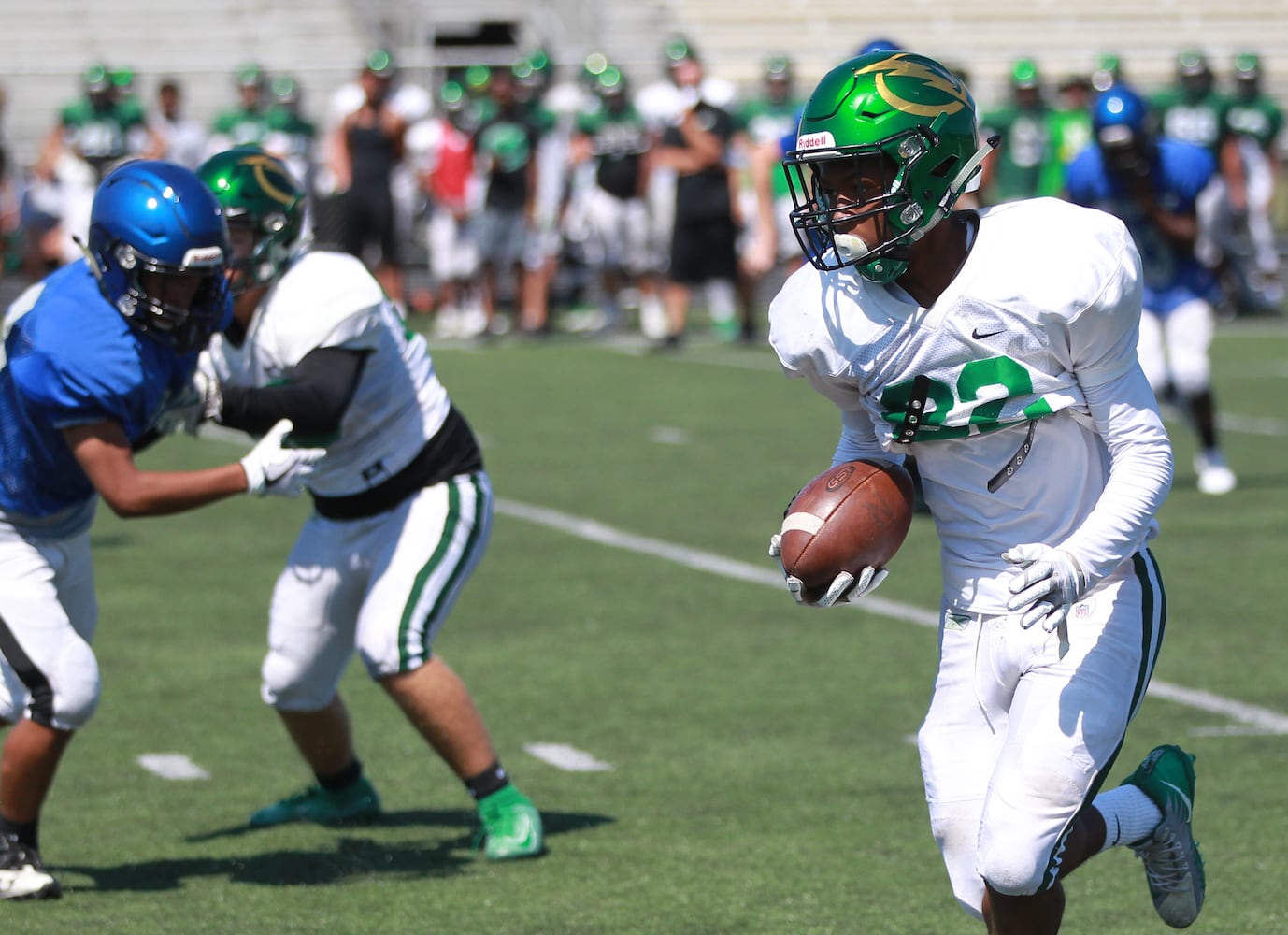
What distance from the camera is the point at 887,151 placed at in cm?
321

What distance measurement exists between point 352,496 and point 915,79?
1.83 meters

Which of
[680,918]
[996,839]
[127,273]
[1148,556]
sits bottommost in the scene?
[680,918]

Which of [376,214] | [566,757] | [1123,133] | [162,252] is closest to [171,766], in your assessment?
[566,757]

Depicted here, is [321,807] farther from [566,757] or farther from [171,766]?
[566,757]

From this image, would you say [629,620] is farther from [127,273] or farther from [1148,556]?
[1148,556]

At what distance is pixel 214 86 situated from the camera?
20.8 m

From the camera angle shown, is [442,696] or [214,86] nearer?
→ [442,696]

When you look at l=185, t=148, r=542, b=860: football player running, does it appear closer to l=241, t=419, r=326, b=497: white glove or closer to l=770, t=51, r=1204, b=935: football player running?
l=241, t=419, r=326, b=497: white glove

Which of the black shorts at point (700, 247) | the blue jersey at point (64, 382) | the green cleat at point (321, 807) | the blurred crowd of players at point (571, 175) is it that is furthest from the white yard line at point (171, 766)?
the black shorts at point (700, 247)

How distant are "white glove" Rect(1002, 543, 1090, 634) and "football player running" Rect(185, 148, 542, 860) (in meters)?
1.70

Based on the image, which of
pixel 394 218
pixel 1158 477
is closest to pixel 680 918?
pixel 1158 477

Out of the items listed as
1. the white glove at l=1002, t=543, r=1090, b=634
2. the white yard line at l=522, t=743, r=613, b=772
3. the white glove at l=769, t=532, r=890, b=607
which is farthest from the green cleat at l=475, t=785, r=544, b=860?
the white glove at l=1002, t=543, r=1090, b=634

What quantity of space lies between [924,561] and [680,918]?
12.9 ft

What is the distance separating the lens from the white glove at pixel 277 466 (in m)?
4.04
